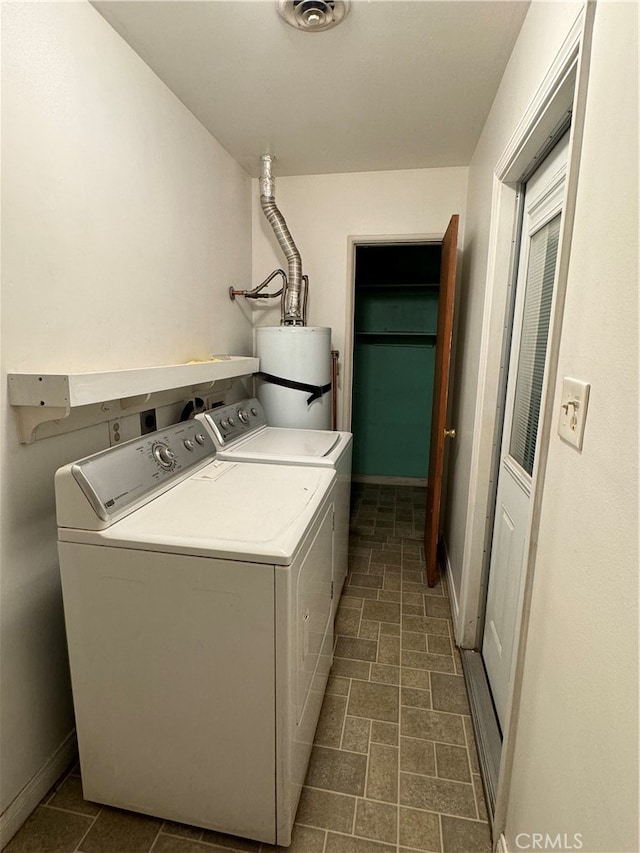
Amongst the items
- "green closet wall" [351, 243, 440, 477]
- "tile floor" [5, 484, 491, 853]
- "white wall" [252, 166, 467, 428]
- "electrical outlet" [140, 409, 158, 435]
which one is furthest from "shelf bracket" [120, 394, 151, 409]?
"green closet wall" [351, 243, 440, 477]

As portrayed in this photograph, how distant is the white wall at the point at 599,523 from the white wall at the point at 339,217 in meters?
2.01

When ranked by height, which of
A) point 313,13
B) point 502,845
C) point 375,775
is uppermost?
point 313,13

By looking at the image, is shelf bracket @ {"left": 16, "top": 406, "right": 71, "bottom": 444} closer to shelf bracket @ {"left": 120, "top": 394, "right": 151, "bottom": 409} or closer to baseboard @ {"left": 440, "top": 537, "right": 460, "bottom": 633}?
shelf bracket @ {"left": 120, "top": 394, "right": 151, "bottom": 409}

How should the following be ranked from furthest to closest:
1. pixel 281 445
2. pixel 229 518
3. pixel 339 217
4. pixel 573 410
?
pixel 339 217 → pixel 281 445 → pixel 229 518 → pixel 573 410

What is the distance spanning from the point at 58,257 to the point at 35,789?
5.30 ft

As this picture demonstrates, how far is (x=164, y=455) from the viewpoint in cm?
149

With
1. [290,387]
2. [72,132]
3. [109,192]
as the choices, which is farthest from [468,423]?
[72,132]

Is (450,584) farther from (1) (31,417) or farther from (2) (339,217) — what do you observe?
(2) (339,217)

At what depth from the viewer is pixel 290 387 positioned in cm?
252

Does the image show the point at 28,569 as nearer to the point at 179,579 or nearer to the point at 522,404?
the point at 179,579

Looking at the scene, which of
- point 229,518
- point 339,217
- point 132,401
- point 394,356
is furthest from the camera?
point 394,356

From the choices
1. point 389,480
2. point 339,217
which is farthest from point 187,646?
point 389,480

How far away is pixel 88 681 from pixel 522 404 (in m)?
1.67

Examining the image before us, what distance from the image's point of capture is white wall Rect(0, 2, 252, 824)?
1.15m
